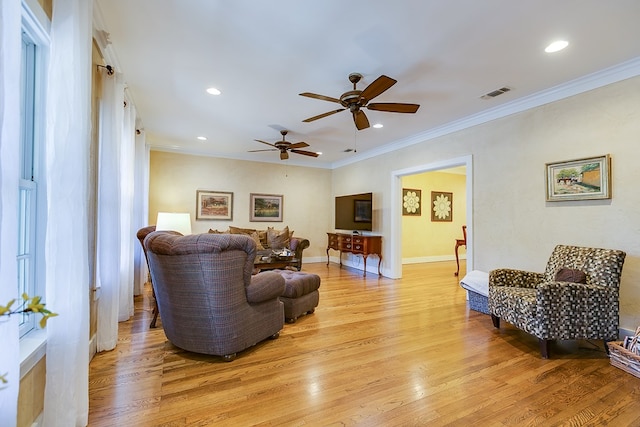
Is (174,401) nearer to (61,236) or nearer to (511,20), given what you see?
(61,236)

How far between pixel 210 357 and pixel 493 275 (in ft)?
10.1

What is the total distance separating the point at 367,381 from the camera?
7.27 feet

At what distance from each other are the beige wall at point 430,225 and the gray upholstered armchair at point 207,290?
20.7ft

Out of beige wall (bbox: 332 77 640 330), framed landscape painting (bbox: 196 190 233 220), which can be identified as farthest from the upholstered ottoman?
framed landscape painting (bbox: 196 190 233 220)

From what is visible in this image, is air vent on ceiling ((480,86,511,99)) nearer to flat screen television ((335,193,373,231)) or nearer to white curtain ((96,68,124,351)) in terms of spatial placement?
flat screen television ((335,193,373,231))

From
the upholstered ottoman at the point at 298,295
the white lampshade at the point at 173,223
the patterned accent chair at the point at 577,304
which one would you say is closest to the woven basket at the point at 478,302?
the patterned accent chair at the point at 577,304

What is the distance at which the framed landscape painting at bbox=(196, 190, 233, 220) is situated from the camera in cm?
695

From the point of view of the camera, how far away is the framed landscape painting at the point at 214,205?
274 inches

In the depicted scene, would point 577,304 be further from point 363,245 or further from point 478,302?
point 363,245

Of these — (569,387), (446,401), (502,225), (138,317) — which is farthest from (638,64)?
(138,317)

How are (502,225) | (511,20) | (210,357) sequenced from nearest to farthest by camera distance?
(511,20)
(210,357)
(502,225)

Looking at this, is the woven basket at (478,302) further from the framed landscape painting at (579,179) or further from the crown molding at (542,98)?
the crown molding at (542,98)

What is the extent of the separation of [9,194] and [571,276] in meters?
3.99

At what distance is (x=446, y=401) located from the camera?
1988 mm
